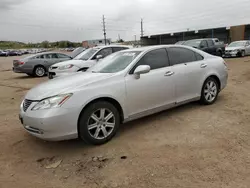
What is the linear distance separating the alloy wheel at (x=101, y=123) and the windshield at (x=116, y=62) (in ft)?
3.00

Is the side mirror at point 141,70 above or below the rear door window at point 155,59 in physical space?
below

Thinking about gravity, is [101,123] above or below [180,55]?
below

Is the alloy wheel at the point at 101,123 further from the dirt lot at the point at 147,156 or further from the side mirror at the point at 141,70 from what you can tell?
the side mirror at the point at 141,70

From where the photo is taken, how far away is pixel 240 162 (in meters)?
3.19

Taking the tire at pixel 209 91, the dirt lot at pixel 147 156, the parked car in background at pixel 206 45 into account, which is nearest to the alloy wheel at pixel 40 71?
the parked car in background at pixel 206 45

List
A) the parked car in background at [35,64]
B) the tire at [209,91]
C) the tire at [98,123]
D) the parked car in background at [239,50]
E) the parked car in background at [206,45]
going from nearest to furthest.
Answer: the tire at [98,123] < the tire at [209,91] < the parked car in background at [35,64] < the parked car in background at [206,45] < the parked car in background at [239,50]

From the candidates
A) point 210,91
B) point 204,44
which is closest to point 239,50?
point 204,44

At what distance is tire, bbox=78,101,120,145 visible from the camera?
3.71 meters

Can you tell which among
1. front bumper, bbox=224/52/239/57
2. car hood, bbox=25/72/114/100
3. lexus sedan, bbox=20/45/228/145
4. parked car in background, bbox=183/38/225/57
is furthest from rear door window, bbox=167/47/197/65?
front bumper, bbox=224/52/239/57

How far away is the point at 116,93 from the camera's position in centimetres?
404

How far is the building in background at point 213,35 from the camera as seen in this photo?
4194cm

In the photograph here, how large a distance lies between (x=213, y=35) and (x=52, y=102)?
163 feet

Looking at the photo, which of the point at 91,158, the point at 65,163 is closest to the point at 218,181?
the point at 91,158

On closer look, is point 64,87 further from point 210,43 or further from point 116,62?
point 210,43
